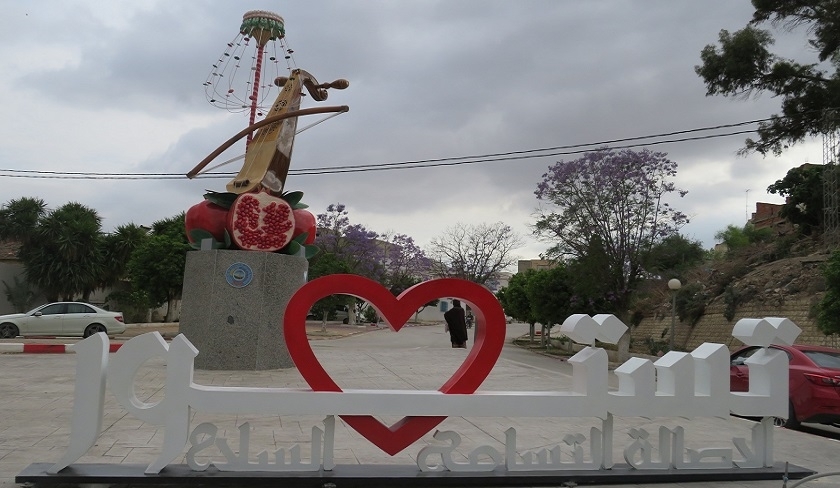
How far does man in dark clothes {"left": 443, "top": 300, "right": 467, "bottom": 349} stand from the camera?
18194mm

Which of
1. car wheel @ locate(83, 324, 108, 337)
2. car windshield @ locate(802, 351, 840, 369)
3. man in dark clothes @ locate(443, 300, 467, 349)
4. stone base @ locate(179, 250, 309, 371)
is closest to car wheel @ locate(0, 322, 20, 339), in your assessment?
car wheel @ locate(83, 324, 108, 337)

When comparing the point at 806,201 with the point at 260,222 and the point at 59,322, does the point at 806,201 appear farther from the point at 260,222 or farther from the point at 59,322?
the point at 59,322

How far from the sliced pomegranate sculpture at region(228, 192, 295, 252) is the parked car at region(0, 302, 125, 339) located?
11836 millimetres

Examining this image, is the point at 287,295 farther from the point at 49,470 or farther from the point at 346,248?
the point at 346,248

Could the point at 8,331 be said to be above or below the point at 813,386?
below

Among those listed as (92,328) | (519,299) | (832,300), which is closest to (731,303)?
(519,299)

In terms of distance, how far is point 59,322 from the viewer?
23594 mm

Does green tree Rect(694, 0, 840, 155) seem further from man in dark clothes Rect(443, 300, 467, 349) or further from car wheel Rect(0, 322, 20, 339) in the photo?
car wheel Rect(0, 322, 20, 339)

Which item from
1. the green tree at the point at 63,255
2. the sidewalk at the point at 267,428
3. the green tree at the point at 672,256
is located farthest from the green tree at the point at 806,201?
the green tree at the point at 63,255

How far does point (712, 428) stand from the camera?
9.57 meters

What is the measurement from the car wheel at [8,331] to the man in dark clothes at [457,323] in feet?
48.4

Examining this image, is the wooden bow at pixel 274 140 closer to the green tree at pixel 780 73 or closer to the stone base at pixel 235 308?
the stone base at pixel 235 308

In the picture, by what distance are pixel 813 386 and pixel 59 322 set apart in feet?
73.4

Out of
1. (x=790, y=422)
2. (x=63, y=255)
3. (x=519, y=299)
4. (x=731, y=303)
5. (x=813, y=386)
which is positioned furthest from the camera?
(x=63, y=255)
